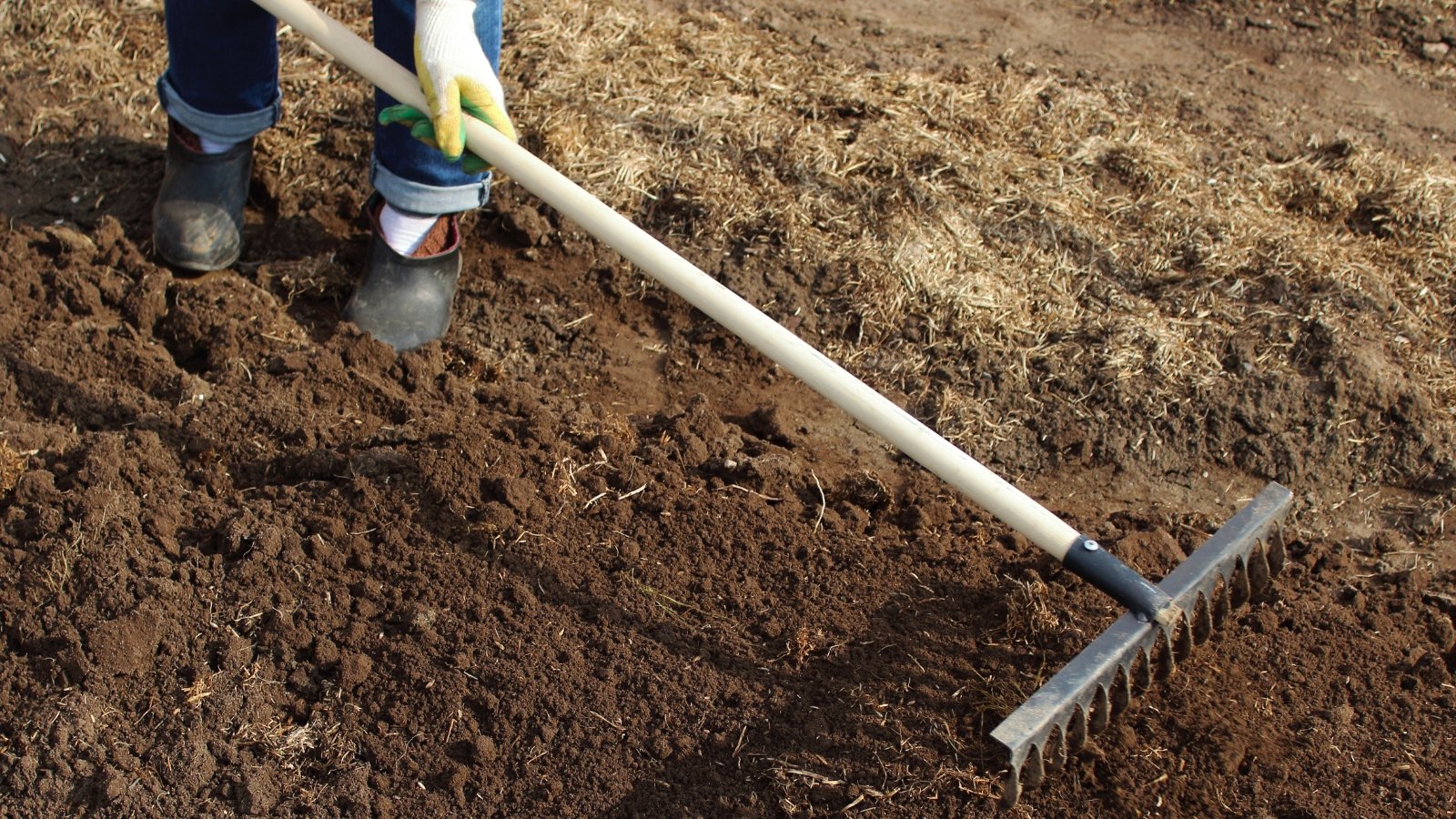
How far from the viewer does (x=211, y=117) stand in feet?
11.9

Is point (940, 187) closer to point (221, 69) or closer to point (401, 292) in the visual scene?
point (401, 292)

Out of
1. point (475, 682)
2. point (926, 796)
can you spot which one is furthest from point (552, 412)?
point (926, 796)

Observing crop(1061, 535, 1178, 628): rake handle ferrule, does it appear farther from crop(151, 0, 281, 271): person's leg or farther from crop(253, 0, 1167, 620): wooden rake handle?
crop(151, 0, 281, 271): person's leg

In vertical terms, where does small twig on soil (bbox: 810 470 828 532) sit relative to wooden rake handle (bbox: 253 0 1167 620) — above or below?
below

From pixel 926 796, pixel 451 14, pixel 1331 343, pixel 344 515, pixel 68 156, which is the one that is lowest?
pixel 68 156

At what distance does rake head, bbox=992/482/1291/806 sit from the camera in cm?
228

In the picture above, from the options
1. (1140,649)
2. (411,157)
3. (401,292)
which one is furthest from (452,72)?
(1140,649)

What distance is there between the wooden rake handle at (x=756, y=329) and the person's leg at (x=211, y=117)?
528 mm

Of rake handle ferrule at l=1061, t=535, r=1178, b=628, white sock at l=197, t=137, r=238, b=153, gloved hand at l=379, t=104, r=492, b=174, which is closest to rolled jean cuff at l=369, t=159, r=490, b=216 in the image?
gloved hand at l=379, t=104, r=492, b=174

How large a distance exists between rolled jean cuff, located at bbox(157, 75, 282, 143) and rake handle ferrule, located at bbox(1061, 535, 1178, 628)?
269 centimetres

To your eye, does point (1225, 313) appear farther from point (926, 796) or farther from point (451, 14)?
point (451, 14)

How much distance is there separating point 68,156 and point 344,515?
217cm

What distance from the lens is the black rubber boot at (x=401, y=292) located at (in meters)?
3.55

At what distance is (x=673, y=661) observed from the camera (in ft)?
8.60
